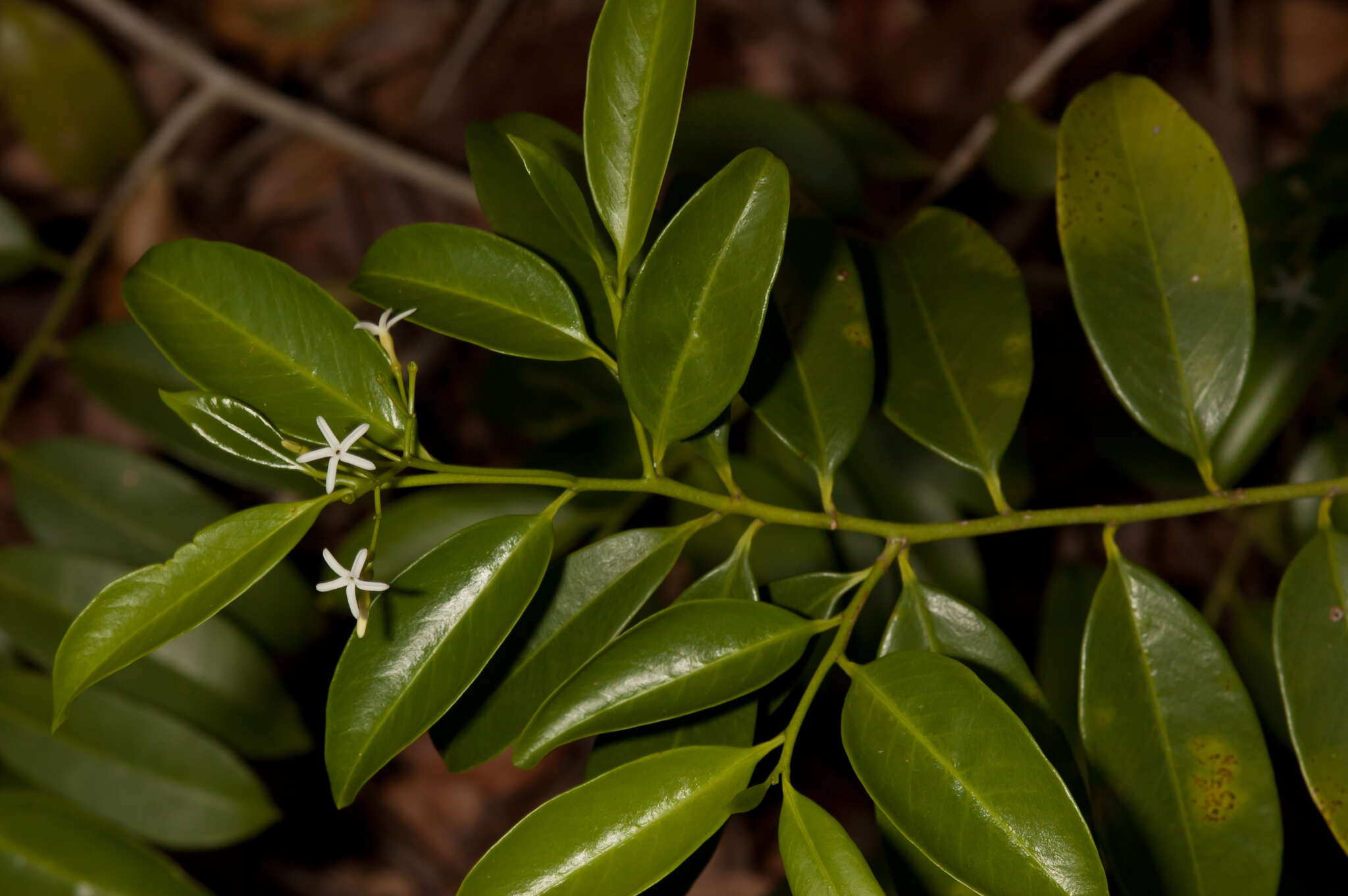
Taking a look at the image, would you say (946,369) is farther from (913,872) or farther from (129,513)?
(129,513)

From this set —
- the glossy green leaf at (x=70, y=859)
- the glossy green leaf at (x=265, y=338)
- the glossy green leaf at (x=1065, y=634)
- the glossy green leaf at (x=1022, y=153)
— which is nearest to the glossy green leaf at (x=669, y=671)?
the glossy green leaf at (x=265, y=338)

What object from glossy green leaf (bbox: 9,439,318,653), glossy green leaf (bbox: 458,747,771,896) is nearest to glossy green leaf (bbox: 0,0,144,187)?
glossy green leaf (bbox: 9,439,318,653)

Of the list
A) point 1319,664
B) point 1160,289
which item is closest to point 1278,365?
point 1160,289

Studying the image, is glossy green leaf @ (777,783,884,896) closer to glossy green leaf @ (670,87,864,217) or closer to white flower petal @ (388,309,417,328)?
white flower petal @ (388,309,417,328)

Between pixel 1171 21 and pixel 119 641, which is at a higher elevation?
pixel 1171 21

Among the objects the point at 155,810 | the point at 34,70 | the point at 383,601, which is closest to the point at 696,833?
the point at 383,601

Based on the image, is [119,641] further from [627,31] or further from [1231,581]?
[1231,581]

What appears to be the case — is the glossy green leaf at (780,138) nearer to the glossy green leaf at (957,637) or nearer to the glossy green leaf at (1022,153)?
the glossy green leaf at (1022,153)
